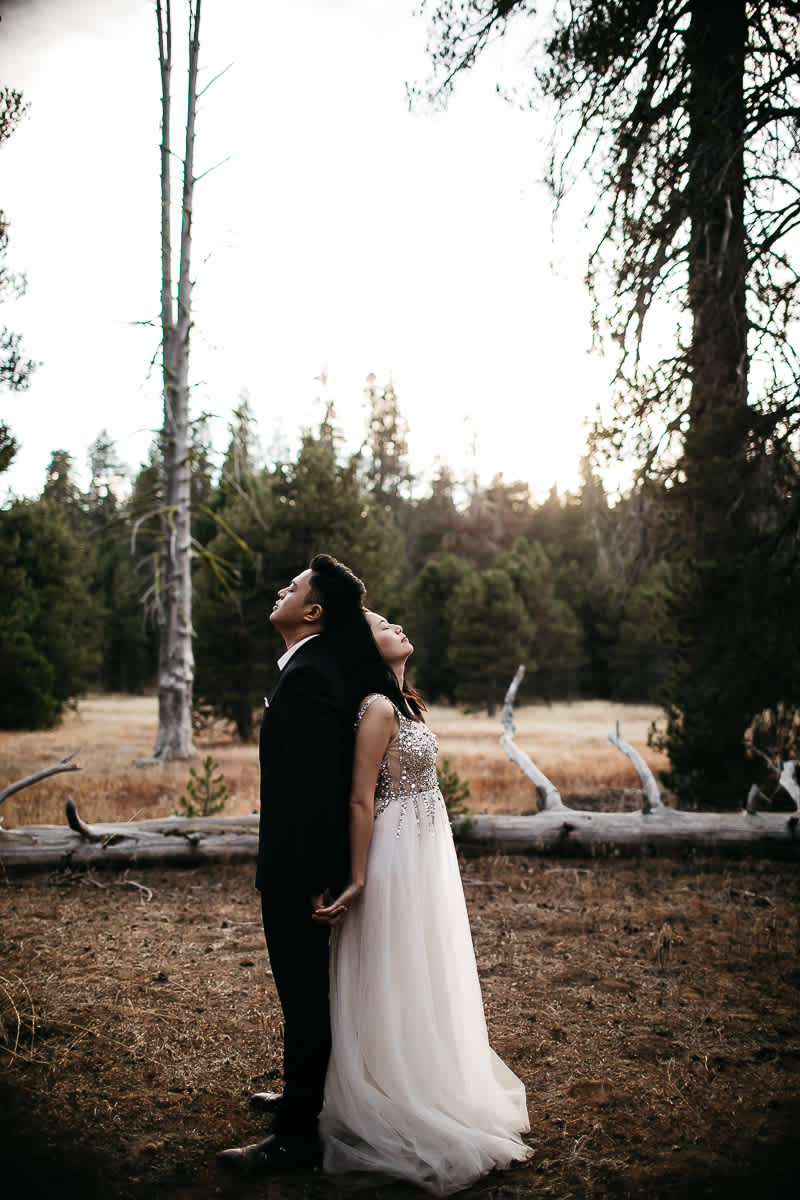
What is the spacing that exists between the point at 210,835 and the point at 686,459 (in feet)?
19.3

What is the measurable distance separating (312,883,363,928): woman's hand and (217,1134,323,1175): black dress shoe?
81 centimetres

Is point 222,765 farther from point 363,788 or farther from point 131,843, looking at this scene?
point 363,788

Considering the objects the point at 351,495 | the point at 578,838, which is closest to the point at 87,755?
the point at 351,495

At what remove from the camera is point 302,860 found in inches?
109

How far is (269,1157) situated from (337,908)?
0.94 meters

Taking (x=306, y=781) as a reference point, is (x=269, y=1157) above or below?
below

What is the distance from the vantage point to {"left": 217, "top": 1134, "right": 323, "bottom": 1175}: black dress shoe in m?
2.83

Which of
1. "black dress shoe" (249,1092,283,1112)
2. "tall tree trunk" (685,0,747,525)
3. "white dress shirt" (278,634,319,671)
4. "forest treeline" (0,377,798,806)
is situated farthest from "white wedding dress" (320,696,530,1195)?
"tall tree trunk" (685,0,747,525)

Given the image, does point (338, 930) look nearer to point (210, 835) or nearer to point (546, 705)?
point (210, 835)

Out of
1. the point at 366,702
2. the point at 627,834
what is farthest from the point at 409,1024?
the point at 627,834

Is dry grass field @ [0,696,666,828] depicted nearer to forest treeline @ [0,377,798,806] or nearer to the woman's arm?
forest treeline @ [0,377,798,806]

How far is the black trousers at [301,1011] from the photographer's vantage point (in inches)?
112

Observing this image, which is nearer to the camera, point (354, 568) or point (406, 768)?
point (406, 768)

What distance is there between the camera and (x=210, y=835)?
24.2 feet
